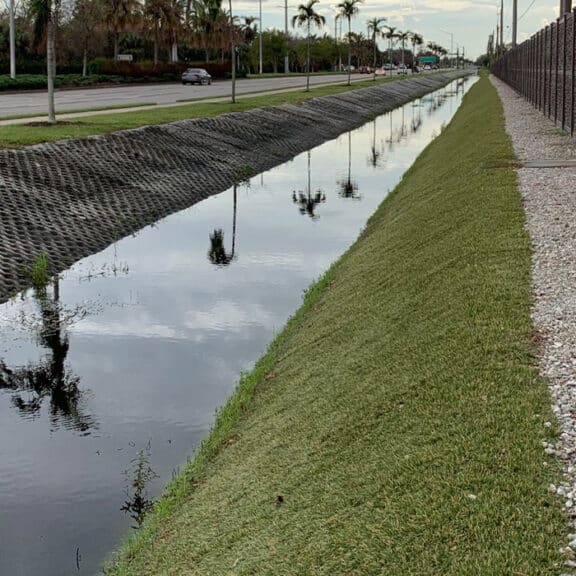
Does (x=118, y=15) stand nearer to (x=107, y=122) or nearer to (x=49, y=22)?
(x=107, y=122)

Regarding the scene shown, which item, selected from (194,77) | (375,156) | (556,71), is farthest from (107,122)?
(194,77)

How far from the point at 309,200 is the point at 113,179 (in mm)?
5643

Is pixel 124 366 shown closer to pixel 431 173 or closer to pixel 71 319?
pixel 71 319

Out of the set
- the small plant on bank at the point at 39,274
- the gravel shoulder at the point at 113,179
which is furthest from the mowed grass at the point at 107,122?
the small plant on bank at the point at 39,274

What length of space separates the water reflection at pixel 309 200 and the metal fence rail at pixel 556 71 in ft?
23.2

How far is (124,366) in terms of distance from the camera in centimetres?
1134

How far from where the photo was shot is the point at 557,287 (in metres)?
8.54

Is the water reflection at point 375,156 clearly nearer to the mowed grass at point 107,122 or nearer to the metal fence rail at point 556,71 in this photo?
the mowed grass at point 107,122

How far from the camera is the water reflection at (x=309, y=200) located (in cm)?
2377

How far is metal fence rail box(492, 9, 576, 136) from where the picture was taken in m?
24.1

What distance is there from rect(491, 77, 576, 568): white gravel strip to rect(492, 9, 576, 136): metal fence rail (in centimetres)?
595

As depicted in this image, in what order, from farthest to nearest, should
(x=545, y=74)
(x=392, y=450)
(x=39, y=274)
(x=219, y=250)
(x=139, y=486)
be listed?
(x=545, y=74) → (x=219, y=250) → (x=39, y=274) → (x=139, y=486) → (x=392, y=450)

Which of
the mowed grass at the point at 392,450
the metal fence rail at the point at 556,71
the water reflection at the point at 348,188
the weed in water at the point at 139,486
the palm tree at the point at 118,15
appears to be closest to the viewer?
the mowed grass at the point at 392,450

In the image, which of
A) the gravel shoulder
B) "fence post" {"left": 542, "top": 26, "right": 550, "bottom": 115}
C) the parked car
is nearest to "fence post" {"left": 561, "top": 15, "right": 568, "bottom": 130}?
"fence post" {"left": 542, "top": 26, "right": 550, "bottom": 115}
